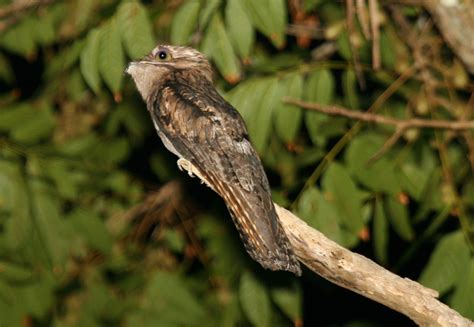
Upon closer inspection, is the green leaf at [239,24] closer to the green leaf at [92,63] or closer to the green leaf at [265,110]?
the green leaf at [265,110]

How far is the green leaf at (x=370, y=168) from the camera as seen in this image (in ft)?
17.3

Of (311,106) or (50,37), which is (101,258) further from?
(311,106)

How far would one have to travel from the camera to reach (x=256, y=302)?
548cm

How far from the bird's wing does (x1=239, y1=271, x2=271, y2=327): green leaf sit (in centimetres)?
80

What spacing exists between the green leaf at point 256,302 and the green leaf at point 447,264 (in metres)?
0.97

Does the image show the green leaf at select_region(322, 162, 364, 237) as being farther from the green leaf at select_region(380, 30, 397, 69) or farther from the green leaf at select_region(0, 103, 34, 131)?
the green leaf at select_region(0, 103, 34, 131)

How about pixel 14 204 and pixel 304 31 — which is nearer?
pixel 14 204

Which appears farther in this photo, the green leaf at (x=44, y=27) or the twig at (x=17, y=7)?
the green leaf at (x=44, y=27)

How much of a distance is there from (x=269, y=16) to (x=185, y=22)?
1.51ft

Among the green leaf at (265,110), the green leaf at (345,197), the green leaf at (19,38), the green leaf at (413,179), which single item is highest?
the green leaf at (19,38)

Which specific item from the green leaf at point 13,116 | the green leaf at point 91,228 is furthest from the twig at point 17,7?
the green leaf at point 91,228

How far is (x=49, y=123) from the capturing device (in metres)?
6.23

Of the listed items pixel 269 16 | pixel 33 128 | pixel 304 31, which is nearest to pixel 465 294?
pixel 269 16

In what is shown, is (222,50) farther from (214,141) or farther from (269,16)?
(214,141)
